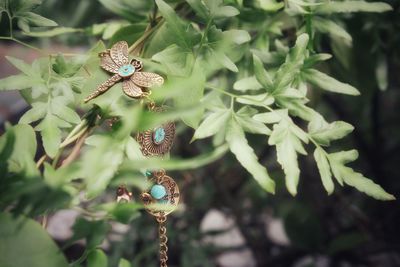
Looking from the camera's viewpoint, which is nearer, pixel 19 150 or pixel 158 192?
pixel 19 150

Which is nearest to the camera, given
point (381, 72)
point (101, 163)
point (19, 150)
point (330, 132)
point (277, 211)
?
point (101, 163)

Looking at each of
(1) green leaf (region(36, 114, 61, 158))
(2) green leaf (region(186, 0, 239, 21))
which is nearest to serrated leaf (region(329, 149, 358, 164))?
(2) green leaf (region(186, 0, 239, 21))

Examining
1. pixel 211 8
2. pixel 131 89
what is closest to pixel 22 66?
pixel 131 89

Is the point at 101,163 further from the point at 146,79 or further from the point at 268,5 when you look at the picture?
the point at 268,5

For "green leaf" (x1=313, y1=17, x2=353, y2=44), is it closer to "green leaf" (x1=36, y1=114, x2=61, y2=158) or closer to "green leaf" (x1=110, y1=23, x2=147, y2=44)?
"green leaf" (x1=110, y1=23, x2=147, y2=44)

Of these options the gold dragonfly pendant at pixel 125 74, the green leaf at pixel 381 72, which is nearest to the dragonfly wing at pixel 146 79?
the gold dragonfly pendant at pixel 125 74

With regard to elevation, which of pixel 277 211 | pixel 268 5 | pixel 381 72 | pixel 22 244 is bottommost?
pixel 277 211

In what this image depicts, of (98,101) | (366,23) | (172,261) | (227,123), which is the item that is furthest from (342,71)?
(172,261)
